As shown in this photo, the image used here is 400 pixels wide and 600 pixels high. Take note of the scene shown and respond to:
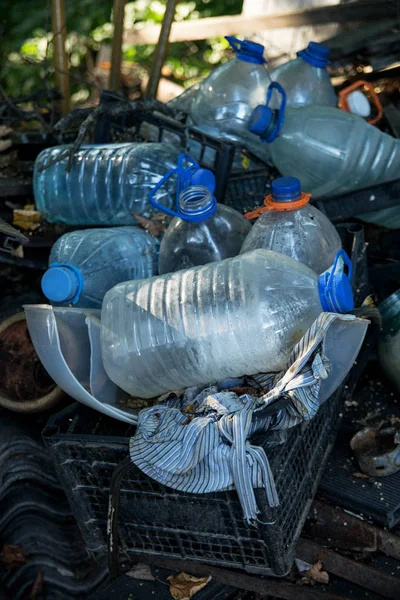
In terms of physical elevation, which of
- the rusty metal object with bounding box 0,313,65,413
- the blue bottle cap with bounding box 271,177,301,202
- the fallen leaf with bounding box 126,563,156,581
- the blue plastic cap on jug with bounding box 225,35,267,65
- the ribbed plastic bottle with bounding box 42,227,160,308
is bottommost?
the fallen leaf with bounding box 126,563,156,581

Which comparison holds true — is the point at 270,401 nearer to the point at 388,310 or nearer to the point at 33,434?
the point at 388,310

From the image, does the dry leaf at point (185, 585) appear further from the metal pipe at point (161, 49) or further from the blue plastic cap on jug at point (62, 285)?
the metal pipe at point (161, 49)

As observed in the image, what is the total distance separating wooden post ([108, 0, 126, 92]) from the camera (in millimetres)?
3344

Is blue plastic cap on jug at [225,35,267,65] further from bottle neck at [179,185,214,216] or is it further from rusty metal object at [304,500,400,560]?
rusty metal object at [304,500,400,560]

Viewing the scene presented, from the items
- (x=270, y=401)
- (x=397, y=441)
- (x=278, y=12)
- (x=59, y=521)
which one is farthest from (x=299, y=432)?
(x=278, y=12)

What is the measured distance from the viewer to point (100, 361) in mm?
2021

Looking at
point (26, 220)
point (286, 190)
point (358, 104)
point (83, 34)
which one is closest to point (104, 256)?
point (26, 220)

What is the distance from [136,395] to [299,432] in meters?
0.48

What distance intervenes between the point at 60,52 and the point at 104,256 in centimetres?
159

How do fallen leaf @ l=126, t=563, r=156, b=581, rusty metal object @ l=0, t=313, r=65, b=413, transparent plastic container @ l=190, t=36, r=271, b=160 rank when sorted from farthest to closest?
transparent plastic container @ l=190, t=36, r=271, b=160 → rusty metal object @ l=0, t=313, r=65, b=413 → fallen leaf @ l=126, t=563, r=156, b=581

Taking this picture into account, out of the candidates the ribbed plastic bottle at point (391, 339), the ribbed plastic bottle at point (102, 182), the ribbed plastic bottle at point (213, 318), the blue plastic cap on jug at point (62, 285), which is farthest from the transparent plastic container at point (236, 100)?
the blue plastic cap on jug at point (62, 285)

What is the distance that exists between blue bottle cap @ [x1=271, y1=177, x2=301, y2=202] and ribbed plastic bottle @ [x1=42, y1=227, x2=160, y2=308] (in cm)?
50

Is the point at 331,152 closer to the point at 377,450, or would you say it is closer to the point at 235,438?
the point at 377,450

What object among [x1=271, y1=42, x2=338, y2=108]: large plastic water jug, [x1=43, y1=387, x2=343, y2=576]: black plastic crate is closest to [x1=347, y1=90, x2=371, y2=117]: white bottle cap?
[x1=271, y1=42, x2=338, y2=108]: large plastic water jug
